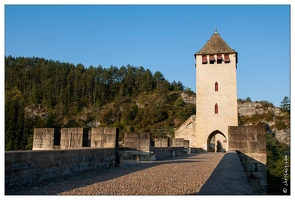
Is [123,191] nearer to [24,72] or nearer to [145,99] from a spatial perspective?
[145,99]

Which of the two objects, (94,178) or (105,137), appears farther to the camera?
(105,137)

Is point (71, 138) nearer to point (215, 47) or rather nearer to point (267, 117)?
point (215, 47)

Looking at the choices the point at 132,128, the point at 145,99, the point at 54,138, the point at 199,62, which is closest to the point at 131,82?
the point at 145,99

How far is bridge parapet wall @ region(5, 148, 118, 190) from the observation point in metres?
6.38

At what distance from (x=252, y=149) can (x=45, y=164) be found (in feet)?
30.0

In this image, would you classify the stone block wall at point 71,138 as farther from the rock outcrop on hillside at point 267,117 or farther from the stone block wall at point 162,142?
the rock outcrop on hillside at point 267,117

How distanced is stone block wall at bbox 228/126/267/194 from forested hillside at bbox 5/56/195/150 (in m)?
45.1

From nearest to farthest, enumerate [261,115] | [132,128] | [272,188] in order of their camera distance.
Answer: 1. [272,188]
2. [261,115]
3. [132,128]

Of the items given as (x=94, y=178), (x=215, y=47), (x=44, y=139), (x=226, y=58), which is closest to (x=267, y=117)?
(x=226, y=58)

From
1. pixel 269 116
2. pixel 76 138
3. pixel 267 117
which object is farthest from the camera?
pixel 267 117

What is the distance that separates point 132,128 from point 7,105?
2620cm

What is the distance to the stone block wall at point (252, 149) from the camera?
43.1 feet

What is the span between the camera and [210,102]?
3700 centimetres

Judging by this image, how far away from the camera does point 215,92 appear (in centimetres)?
3716
